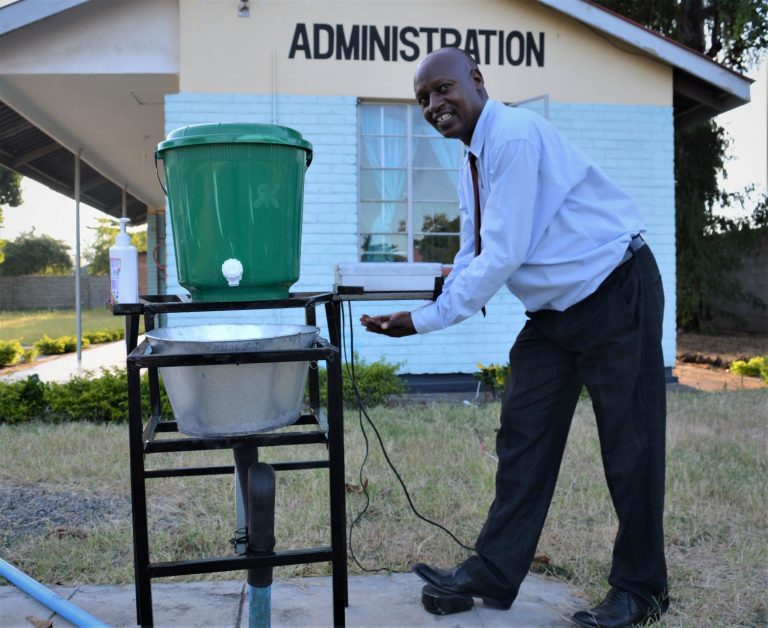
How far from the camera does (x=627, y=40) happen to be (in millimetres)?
7355

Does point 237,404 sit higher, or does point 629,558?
point 237,404

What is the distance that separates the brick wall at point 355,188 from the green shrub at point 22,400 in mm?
1542

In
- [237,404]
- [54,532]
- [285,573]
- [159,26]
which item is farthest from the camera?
[159,26]

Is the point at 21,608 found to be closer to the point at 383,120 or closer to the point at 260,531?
the point at 260,531

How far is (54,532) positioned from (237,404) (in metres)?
1.90

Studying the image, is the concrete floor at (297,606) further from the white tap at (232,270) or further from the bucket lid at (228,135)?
the bucket lid at (228,135)

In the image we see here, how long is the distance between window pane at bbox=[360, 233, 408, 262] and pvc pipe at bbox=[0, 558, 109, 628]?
501 centimetres

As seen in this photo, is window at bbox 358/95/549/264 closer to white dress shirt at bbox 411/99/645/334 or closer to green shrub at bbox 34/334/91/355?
white dress shirt at bbox 411/99/645/334

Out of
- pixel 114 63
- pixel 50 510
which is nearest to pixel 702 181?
pixel 114 63

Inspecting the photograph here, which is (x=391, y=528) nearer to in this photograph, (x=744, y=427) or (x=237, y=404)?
(x=237, y=404)

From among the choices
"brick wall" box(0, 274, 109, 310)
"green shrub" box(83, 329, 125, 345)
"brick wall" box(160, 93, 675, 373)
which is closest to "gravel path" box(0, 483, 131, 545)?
"brick wall" box(160, 93, 675, 373)

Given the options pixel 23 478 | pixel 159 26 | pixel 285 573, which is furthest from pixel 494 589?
pixel 159 26

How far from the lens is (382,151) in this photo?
7547 mm

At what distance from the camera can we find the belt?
8.38 ft
